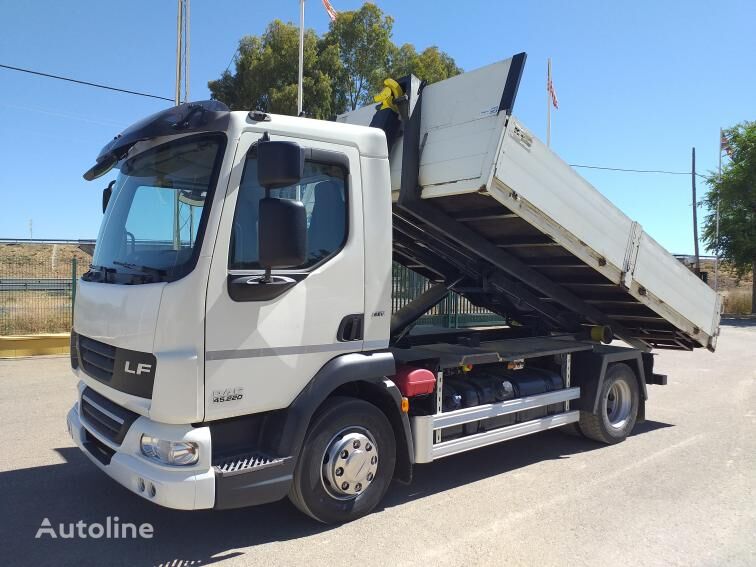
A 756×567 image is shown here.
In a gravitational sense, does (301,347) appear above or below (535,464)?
above

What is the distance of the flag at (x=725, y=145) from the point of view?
31531 millimetres

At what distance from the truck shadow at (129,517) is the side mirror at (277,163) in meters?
2.29

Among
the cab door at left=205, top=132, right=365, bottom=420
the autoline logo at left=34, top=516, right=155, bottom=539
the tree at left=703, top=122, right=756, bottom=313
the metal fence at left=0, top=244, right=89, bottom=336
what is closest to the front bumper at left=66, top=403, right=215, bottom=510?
the cab door at left=205, top=132, right=365, bottom=420

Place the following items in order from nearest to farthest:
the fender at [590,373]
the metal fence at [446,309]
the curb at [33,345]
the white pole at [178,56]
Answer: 1. the fender at [590,373]
2. the metal fence at [446,309]
3. the curb at [33,345]
4. the white pole at [178,56]

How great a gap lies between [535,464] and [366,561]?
256 cm

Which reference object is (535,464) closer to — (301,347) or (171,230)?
(301,347)

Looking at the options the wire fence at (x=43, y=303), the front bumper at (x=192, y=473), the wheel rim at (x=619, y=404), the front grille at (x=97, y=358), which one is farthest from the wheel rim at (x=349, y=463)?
the wire fence at (x=43, y=303)

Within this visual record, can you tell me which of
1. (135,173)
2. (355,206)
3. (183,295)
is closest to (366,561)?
(183,295)

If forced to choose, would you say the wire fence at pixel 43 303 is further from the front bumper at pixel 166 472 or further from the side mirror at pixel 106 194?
the front bumper at pixel 166 472

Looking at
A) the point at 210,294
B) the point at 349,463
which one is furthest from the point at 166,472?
the point at 349,463

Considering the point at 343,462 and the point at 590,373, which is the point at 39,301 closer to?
the point at 343,462

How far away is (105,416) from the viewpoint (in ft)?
12.3

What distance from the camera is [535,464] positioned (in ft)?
18.0

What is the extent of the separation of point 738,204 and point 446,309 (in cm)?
2591
